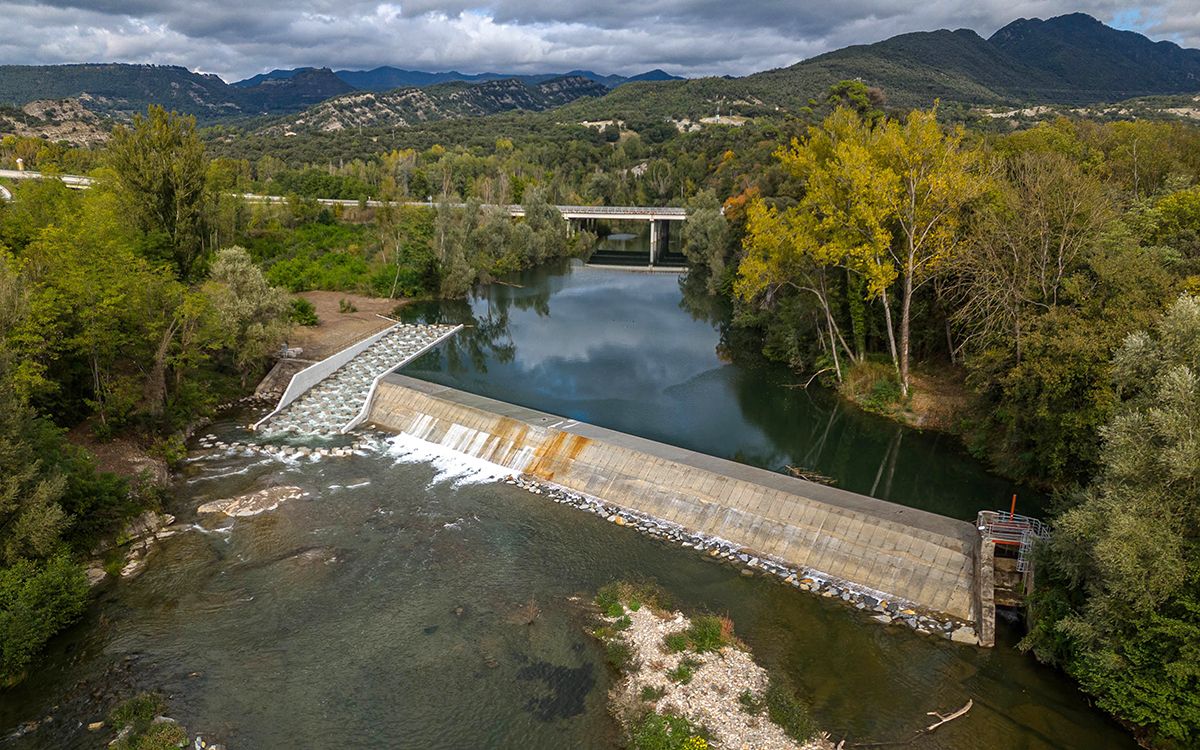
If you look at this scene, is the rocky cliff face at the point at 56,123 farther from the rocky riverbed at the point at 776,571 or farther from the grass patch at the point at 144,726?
the grass patch at the point at 144,726

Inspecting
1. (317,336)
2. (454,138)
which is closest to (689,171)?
(454,138)

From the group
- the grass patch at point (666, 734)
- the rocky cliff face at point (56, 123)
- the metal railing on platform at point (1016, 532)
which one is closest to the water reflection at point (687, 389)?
the metal railing on platform at point (1016, 532)

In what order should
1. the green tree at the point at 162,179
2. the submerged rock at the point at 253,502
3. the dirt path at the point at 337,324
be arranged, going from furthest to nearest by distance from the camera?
the dirt path at the point at 337,324, the green tree at the point at 162,179, the submerged rock at the point at 253,502

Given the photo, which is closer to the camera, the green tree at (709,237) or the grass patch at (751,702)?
the grass patch at (751,702)

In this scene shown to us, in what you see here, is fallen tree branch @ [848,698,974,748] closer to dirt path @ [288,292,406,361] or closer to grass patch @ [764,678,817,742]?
grass patch @ [764,678,817,742]

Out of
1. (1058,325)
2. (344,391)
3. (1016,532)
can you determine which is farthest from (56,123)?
(1016,532)

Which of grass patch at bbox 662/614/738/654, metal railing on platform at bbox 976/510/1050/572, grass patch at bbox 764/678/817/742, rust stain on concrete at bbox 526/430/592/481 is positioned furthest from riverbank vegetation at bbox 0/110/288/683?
metal railing on platform at bbox 976/510/1050/572

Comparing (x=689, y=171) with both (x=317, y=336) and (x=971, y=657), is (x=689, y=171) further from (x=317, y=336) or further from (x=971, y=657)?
(x=971, y=657)
